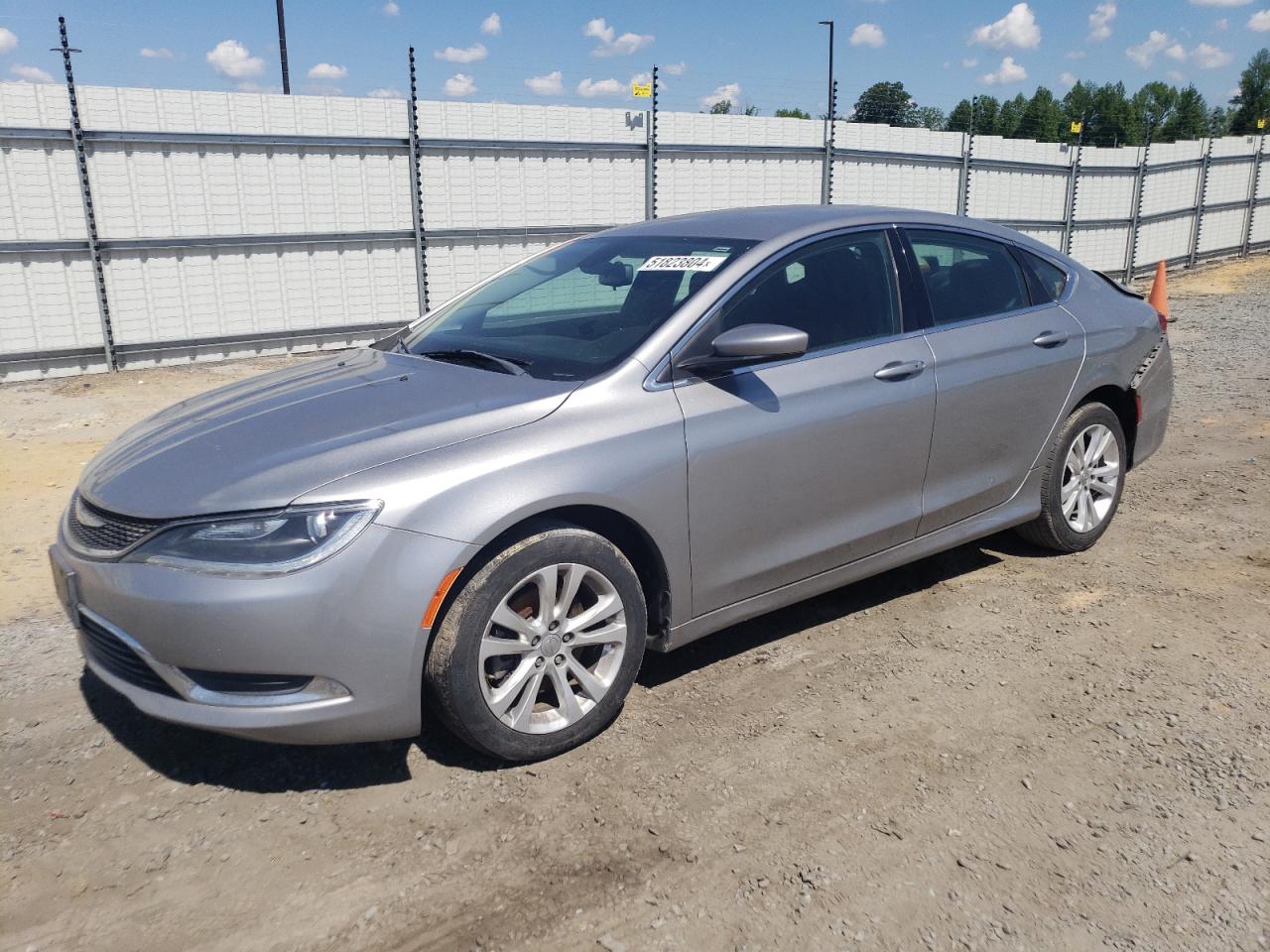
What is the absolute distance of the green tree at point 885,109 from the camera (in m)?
49.4

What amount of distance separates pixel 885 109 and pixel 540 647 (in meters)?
65.1

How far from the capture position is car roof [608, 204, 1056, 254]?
4.00 m

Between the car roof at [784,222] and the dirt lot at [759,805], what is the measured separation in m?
1.61

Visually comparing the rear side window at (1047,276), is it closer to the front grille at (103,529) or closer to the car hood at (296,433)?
the car hood at (296,433)

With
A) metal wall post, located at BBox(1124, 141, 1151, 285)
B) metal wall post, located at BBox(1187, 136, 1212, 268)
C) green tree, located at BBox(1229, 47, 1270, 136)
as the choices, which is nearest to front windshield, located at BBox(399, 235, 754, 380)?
metal wall post, located at BBox(1124, 141, 1151, 285)

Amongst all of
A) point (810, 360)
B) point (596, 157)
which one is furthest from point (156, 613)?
point (596, 157)

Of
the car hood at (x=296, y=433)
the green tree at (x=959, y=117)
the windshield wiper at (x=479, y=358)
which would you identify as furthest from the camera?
the green tree at (x=959, y=117)

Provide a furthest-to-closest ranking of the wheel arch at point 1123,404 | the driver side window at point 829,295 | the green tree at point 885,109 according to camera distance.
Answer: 1. the green tree at point 885,109
2. the wheel arch at point 1123,404
3. the driver side window at point 829,295

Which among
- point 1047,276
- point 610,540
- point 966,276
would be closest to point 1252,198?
point 1047,276

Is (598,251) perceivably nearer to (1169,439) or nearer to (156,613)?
(156,613)

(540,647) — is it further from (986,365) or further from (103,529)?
(986,365)

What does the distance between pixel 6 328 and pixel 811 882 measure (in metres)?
9.91

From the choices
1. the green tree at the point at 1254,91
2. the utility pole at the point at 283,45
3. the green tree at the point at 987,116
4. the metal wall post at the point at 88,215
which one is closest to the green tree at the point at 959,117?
the green tree at the point at 987,116

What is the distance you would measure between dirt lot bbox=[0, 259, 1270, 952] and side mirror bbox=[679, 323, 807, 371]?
119cm
